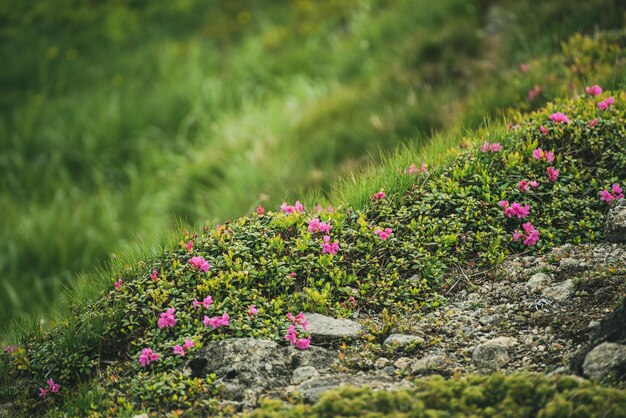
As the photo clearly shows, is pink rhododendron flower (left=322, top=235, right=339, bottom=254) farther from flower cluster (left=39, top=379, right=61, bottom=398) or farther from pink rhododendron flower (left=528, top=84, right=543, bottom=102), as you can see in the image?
pink rhododendron flower (left=528, top=84, right=543, bottom=102)

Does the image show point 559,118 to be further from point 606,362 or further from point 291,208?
point 606,362

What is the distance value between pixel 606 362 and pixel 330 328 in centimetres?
146

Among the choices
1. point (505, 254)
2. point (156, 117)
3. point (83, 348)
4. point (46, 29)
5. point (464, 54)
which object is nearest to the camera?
point (83, 348)

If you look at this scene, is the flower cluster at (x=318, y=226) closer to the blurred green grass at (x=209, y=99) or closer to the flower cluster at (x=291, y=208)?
the flower cluster at (x=291, y=208)

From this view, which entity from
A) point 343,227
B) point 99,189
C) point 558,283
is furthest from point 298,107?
point 558,283

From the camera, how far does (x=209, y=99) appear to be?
980 centimetres

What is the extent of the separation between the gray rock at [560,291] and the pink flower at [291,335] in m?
1.46

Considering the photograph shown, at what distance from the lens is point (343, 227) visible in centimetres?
443

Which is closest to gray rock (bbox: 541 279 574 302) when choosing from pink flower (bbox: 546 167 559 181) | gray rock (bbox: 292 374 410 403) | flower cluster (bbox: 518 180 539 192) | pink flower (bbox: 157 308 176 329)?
flower cluster (bbox: 518 180 539 192)

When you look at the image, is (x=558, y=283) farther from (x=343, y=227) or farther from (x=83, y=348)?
(x=83, y=348)

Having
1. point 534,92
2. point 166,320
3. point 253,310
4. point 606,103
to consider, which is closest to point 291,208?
point 253,310

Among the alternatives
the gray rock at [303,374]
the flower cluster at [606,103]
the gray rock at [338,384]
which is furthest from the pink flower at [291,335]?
the flower cluster at [606,103]

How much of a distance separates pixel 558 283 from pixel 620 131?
56.2 inches

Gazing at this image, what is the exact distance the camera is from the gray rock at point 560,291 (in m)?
3.79
